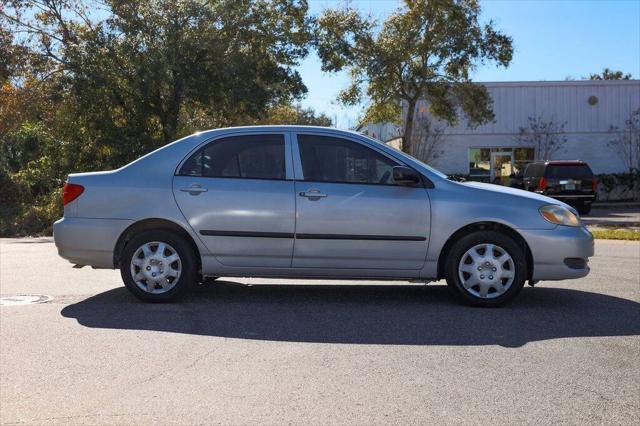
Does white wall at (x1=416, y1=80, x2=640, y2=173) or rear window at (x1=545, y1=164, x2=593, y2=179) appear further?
white wall at (x1=416, y1=80, x2=640, y2=173)

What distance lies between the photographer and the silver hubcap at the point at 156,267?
6781mm

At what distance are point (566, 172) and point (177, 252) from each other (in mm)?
19185

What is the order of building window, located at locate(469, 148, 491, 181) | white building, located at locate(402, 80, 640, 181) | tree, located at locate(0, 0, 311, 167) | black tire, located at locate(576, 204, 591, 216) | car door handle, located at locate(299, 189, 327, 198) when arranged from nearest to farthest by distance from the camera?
1. car door handle, located at locate(299, 189, 327, 198)
2. tree, located at locate(0, 0, 311, 167)
3. black tire, located at locate(576, 204, 591, 216)
4. white building, located at locate(402, 80, 640, 181)
5. building window, located at locate(469, 148, 491, 181)

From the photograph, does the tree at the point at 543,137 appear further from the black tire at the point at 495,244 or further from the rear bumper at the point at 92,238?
the rear bumper at the point at 92,238

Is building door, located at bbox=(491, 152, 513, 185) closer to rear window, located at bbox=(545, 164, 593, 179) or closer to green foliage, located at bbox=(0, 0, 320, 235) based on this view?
rear window, located at bbox=(545, 164, 593, 179)

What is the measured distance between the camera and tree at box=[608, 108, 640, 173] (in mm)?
32188

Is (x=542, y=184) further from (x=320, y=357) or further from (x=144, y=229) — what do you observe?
(x=320, y=357)

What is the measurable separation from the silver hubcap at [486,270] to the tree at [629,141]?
2817 cm

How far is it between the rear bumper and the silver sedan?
0.03 ft

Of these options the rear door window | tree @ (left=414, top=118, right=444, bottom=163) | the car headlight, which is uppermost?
tree @ (left=414, top=118, right=444, bottom=163)

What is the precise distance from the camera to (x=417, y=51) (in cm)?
2544

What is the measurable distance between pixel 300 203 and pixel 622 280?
14.6ft

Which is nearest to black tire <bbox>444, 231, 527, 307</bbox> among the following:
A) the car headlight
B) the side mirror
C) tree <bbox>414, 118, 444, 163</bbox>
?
the car headlight

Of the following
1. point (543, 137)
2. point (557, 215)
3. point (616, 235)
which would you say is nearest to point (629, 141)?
point (543, 137)
